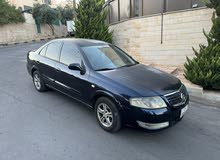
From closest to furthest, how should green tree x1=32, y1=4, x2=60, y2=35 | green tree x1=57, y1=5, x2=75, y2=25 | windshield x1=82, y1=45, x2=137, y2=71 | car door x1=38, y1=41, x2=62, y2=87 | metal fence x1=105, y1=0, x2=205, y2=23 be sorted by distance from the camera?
1. windshield x1=82, y1=45, x2=137, y2=71
2. car door x1=38, y1=41, x2=62, y2=87
3. metal fence x1=105, y1=0, x2=205, y2=23
4. green tree x1=32, y1=4, x2=60, y2=35
5. green tree x1=57, y1=5, x2=75, y2=25

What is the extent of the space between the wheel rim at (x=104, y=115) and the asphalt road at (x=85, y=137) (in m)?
0.16

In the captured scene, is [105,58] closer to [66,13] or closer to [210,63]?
[210,63]

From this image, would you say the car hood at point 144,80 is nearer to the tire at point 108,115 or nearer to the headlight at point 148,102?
the headlight at point 148,102

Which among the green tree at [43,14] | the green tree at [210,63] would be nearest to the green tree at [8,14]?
the green tree at [43,14]

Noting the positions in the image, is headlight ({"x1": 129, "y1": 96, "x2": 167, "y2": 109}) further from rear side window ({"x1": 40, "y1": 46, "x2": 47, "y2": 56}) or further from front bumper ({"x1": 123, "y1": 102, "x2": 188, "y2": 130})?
rear side window ({"x1": 40, "y1": 46, "x2": 47, "y2": 56})

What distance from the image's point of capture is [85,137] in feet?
11.8

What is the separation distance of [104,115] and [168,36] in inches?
217

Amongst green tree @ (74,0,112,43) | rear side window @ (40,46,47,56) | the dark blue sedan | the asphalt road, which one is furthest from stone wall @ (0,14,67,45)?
the asphalt road

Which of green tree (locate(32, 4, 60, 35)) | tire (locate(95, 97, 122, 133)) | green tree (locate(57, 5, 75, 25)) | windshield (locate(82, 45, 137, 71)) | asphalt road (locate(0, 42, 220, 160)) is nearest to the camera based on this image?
asphalt road (locate(0, 42, 220, 160))

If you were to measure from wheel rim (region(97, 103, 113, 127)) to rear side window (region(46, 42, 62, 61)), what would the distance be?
1.78 m

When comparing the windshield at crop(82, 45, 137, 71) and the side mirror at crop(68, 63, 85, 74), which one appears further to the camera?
the windshield at crop(82, 45, 137, 71)

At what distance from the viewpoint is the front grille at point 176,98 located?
3.41 metres

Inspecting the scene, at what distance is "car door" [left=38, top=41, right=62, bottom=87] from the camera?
4.98m

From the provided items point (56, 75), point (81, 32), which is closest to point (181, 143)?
point (56, 75)
